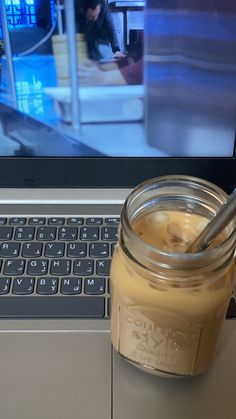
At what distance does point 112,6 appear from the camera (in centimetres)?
47

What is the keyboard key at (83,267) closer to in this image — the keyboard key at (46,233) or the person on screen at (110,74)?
the keyboard key at (46,233)

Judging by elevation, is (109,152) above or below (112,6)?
below

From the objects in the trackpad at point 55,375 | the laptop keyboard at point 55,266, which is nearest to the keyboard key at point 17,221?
the laptop keyboard at point 55,266

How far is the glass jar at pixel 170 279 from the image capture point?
1.15ft

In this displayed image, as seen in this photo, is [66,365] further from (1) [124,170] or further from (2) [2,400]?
(1) [124,170]

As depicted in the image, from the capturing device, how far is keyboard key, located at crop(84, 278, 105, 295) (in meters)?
0.48

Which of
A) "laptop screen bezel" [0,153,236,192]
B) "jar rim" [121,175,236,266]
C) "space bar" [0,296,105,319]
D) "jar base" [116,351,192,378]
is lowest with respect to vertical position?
"jar base" [116,351,192,378]

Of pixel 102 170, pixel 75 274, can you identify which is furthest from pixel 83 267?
pixel 102 170

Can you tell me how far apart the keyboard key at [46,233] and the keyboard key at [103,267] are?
0.06m

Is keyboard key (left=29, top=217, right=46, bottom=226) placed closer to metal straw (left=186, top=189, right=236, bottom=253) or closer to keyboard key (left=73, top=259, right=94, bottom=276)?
keyboard key (left=73, top=259, right=94, bottom=276)

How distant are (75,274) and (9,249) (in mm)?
70

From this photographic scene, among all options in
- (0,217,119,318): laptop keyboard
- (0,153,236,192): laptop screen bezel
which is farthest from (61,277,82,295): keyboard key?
(0,153,236,192): laptop screen bezel

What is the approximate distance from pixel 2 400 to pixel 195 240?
0.62ft

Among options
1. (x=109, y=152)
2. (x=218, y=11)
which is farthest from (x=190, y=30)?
(x=109, y=152)
